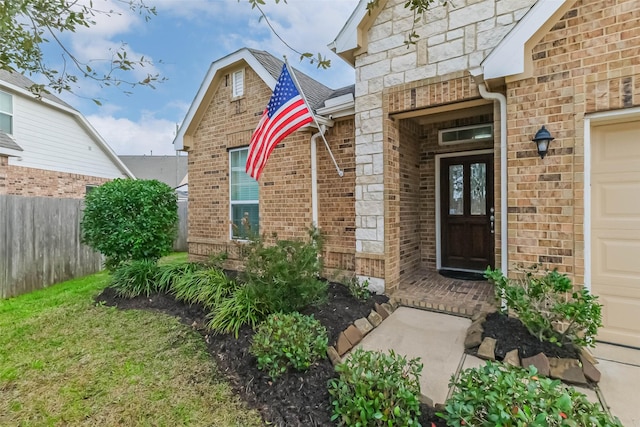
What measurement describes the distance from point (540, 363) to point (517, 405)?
139 centimetres

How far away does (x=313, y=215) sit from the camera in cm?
591

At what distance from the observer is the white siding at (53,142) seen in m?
10.6

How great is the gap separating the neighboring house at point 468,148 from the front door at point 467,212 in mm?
21

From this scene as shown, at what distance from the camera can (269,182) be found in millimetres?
6516

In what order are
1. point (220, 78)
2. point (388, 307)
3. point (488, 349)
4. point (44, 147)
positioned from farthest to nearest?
point (44, 147)
point (220, 78)
point (388, 307)
point (488, 349)

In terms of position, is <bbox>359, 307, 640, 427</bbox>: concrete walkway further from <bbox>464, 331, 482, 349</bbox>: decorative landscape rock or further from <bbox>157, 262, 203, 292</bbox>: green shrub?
<bbox>157, 262, 203, 292</bbox>: green shrub

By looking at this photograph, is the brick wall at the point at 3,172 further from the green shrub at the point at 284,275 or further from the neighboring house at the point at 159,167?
the neighboring house at the point at 159,167

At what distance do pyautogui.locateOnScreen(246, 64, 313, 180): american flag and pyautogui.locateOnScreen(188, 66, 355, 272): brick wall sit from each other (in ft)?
3.61

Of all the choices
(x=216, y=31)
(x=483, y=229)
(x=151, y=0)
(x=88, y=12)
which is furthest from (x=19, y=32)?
(x=483, y=229)

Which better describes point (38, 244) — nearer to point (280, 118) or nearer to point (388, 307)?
point (280, 118)

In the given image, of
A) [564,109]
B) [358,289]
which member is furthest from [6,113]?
[564,109]

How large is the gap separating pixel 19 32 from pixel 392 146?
4.44 meters

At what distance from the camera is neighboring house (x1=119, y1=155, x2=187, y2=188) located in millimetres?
27672

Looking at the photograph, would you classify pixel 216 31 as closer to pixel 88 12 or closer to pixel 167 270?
pixel 88 12
